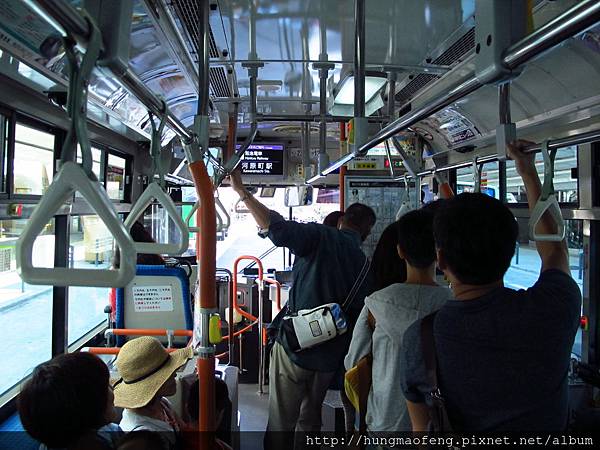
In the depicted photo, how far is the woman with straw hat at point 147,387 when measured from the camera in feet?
5.39

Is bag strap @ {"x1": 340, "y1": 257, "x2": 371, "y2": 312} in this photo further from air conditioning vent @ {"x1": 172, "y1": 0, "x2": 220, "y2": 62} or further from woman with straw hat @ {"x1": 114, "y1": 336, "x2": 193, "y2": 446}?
air conditioning vent @ {"x1": 172, "y1": 0, "x2": 220, "y2": 62}

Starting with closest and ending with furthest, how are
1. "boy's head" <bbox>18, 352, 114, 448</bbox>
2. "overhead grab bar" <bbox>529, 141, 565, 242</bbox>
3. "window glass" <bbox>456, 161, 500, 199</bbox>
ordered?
"overhead grab bar" <bbox>529, 141, 565, 242</bbox>
"boy's head" <bbox>18, 352, 114, 448</bbox>
"window glass" <bbox>456, 161, 500, 199</bbox>

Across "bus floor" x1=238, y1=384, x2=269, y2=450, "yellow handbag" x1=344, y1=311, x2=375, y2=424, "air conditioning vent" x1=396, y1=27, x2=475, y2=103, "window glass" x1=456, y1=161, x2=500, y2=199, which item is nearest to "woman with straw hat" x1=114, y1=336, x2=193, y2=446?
"yellow handbag" x1=344, y1=311, x2=375, y2=424

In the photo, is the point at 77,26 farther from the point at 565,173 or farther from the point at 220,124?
the point at 220,124

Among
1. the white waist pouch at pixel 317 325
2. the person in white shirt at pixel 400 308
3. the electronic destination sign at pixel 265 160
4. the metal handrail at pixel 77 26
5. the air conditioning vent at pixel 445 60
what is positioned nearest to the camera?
the metal handrail at pixel 77 26

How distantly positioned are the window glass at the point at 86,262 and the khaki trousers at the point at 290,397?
1917 millimetres

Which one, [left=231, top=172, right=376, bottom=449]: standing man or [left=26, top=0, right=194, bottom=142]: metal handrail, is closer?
[left=26, top=0, right=194, bottom=142]: metal handrail

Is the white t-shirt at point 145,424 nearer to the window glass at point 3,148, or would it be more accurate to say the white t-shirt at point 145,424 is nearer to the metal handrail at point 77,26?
the metal handrail at point 77,26

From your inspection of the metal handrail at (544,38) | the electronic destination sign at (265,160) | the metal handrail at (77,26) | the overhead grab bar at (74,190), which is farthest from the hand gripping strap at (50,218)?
the electronic destination sign at (265,160)

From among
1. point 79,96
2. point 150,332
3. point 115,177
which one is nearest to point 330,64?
point 79,96

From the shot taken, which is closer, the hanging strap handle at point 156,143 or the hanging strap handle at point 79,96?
the hanging strap handle at point 79,96

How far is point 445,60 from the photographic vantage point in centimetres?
246

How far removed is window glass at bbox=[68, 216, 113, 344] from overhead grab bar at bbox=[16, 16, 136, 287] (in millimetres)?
2876

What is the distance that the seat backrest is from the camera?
308cm
